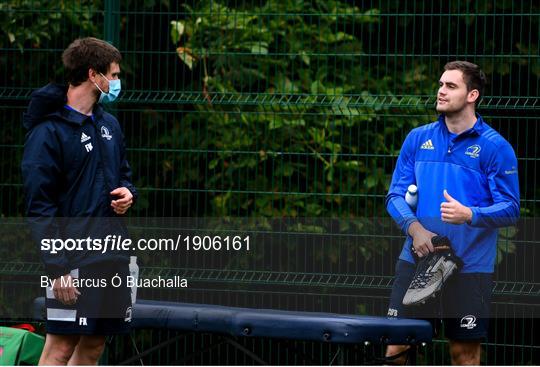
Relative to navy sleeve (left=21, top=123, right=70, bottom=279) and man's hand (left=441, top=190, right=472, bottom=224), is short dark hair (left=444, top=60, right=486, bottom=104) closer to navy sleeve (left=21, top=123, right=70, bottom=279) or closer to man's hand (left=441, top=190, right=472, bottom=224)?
man's hand (left=441, top=190, right=472, bottom=224)

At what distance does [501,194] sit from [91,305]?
2165 millimetres

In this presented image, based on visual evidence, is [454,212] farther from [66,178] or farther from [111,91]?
[66,178]

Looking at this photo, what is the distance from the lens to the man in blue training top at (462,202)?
6.65 meters

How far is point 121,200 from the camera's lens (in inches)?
243

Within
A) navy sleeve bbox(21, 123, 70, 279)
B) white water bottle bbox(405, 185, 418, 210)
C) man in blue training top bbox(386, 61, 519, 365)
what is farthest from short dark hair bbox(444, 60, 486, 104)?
navy sleeve bbox(21, 123, 70, 279)

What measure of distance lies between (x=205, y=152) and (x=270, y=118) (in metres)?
0.47

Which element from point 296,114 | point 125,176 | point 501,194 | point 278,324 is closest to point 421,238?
point 501,194

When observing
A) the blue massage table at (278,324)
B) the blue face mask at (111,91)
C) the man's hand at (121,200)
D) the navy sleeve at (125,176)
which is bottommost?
the blue massage table at (278,324)

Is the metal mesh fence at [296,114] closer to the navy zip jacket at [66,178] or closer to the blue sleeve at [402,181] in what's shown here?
the blue sleeve at [402,181]

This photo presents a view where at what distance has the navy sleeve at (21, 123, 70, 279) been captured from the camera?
593cm

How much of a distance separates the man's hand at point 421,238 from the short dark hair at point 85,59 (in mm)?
1779

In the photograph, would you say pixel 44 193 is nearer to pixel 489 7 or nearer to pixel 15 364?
pixel 15 364

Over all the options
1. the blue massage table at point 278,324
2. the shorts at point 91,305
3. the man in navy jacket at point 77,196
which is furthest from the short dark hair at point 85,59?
the blue massage table at point 278,324

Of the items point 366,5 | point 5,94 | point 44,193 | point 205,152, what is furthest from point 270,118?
point 44,193
